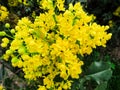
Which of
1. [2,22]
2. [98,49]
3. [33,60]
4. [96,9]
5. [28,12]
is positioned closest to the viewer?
[33,60]

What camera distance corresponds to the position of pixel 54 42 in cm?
226

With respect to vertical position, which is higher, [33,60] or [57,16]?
[57,16]

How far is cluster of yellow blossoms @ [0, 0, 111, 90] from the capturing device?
2.22 m

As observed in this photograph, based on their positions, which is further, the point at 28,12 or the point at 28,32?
the point at 28,12

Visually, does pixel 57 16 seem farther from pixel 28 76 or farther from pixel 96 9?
pixel 96 9

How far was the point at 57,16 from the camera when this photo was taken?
7.47 feet

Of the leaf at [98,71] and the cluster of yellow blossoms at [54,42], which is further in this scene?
the leaf at [98,71]

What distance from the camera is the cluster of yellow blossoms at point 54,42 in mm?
2223

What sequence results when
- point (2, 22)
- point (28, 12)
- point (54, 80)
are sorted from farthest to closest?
point (28, 12) < point (2, 22) < point (54, 80)

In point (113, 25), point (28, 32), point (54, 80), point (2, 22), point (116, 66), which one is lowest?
point (54, 80)

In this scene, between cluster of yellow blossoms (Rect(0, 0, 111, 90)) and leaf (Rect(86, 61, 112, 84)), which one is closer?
cluster of yellow blossoms (Rect(0, 0, 111, 90))

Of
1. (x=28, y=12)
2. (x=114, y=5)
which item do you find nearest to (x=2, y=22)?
(x=28, y=12)

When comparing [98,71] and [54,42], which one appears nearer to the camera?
[54,42]

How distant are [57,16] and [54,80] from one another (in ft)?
1.21
